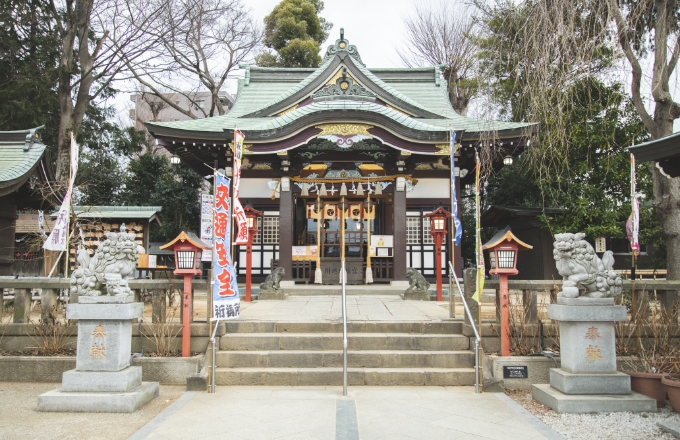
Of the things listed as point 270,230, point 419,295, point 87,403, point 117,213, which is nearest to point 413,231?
point 419,295

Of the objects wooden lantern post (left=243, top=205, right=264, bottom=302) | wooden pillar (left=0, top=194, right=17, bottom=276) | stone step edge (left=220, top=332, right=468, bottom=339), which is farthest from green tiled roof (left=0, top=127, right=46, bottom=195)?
stone step edge (left=220, top=332, right=468, bottom=339)

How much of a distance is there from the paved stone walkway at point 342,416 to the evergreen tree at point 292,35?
22.8m

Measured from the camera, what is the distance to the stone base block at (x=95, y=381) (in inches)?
203

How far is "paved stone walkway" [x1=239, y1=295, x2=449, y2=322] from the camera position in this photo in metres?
7.39

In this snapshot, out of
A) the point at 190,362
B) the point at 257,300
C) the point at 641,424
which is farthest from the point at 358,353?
the point at 257,300

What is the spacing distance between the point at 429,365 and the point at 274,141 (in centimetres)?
742

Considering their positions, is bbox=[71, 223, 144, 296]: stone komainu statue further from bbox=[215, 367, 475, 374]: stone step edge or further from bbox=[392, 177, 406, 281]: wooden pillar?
bbox=[392, 177, 406, 281]: wooden pillar

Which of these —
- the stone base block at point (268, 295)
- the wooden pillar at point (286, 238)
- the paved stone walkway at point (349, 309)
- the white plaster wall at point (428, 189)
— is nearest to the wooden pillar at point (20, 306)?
the paved stone walkway at point (349, 309)

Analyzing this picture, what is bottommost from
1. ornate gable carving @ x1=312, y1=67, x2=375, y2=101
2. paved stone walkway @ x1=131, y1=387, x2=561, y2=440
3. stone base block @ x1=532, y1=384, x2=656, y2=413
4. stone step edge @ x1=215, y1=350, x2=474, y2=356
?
paved stone walkway @ x1=131, y1=387, x2=561, y2=440

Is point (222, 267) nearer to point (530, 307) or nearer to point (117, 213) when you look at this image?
point (530, 307)

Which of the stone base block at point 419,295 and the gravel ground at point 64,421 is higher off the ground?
the stone base block at point 419,295

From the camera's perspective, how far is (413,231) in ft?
44.5

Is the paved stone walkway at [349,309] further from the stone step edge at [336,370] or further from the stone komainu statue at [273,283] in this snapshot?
the stone step edge at [336,370]

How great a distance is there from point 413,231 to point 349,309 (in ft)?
18.6
